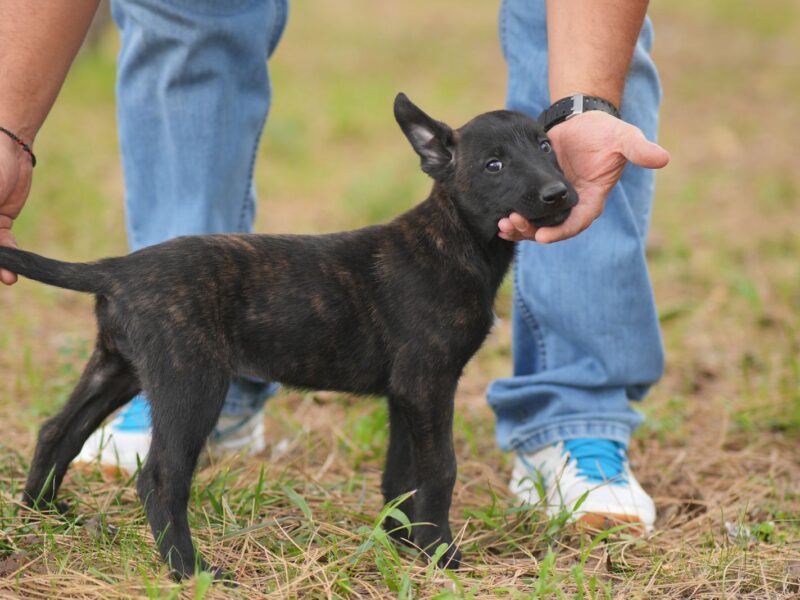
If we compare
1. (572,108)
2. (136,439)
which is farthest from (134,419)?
(572,108)

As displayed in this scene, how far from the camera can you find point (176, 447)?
2.92m

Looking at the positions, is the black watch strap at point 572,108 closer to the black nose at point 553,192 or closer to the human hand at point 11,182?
the black nose at point 553,192

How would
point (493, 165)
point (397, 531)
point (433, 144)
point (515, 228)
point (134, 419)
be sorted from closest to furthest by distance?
point (515, 228) < point (493, 165) < point (433, 144) < point (397, 531) < point (134, 419)

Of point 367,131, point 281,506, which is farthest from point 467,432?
point 367,131

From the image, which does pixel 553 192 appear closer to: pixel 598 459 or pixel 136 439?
pixel 598 459

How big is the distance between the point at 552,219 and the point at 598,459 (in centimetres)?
117

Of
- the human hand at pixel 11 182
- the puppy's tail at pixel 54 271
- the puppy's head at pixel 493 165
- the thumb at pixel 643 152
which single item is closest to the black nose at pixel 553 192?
the puppy's head at pixel 493 165

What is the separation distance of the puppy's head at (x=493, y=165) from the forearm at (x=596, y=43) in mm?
230

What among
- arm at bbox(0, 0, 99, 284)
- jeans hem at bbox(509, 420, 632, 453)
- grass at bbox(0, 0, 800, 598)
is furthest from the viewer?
jeans hem at bbox(509, 420, 632, 453)

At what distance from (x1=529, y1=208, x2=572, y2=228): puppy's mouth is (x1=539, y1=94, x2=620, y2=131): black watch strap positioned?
403 mm

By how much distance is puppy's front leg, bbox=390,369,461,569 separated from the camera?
3.17m

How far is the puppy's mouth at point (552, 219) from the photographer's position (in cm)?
313

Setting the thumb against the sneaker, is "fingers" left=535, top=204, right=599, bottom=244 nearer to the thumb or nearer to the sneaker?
the thumb

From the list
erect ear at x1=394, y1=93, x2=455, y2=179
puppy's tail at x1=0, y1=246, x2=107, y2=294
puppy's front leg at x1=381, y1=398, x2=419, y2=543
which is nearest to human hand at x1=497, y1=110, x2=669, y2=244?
erect ear at x1=394, y1=93, x2=455, y2=179
